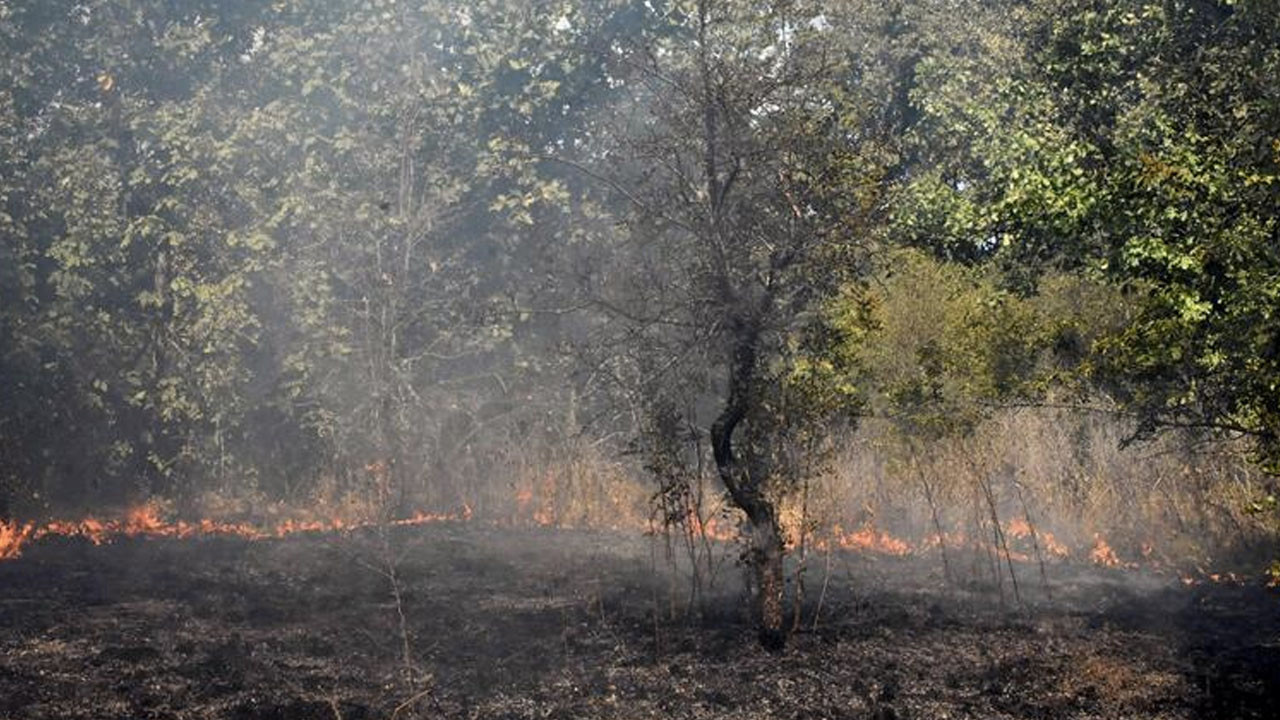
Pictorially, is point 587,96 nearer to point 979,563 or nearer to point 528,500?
point 528,500

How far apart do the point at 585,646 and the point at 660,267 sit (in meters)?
4.66

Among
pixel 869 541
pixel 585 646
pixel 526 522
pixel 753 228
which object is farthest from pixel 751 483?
pixel 526 522

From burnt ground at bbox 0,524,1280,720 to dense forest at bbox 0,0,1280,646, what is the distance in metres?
1.37

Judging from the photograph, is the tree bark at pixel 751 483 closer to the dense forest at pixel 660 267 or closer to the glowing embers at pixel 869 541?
the dense forest at pixel 660 267

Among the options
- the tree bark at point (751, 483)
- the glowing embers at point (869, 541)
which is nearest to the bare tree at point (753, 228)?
the tree bark at point (751, 483)

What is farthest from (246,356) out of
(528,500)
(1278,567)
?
(1278,567)

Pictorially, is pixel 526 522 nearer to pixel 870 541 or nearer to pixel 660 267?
pixel 870 541

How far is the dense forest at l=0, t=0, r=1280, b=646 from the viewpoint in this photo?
12.8m

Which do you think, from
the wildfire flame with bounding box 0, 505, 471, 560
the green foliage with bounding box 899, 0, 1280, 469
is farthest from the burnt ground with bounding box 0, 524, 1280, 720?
the green foliage with bounding box 899, 0, 1280, 469

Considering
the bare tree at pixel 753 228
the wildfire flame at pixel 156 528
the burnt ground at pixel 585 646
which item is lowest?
the burnt ground at pixel 585 646

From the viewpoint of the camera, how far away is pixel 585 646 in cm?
1395

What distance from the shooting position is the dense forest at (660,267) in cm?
1284

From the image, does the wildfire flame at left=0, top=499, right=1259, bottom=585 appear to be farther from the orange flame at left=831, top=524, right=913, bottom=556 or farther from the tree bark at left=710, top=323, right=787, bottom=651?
the tree bark at left=710, top=323, right=787, bottom=651

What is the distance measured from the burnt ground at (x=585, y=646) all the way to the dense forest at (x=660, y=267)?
1.37 meters
